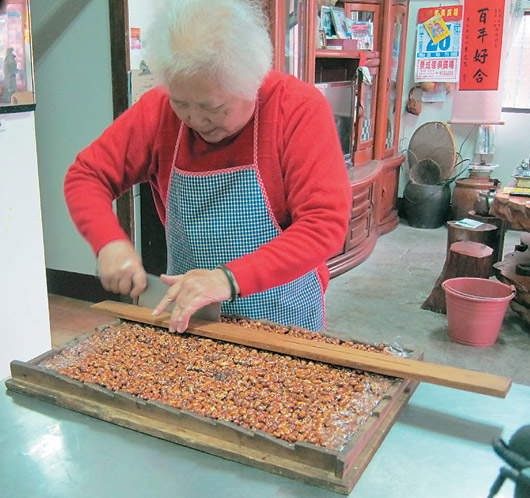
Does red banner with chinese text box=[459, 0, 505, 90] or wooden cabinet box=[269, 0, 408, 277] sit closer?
wooden cabinet box=[269, 0, 408, 277]

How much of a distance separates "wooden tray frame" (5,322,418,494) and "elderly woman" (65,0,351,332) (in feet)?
0.89

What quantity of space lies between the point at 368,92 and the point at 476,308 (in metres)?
2.98

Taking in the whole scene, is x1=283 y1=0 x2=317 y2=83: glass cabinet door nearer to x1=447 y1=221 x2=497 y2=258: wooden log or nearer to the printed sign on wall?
x1=447 y1=221 x2=497 y2=258: wooden log

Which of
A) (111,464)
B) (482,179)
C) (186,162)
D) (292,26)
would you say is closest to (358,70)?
(292,26)

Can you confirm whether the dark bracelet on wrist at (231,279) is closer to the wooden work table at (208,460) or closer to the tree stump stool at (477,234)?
the wooden work table at (208,460)

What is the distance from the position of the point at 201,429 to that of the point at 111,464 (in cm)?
17

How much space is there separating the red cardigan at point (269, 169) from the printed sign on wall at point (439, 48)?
5458 millimetres

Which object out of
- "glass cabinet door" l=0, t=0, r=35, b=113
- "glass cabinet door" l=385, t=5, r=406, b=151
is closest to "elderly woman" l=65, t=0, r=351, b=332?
"glass cabinet door" l=0, t=0, r=35, b=113

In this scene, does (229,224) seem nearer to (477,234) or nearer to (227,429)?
(227,429)

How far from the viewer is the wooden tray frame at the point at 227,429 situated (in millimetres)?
973

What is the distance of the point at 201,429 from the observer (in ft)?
3.54

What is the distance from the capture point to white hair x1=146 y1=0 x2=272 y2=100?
121 cm

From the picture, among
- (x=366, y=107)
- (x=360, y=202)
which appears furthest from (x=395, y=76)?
(x=360, y=202)

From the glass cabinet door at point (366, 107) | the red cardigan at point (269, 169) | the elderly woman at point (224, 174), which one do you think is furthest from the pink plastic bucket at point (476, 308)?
the glass cabinet door at point (366, 107)
